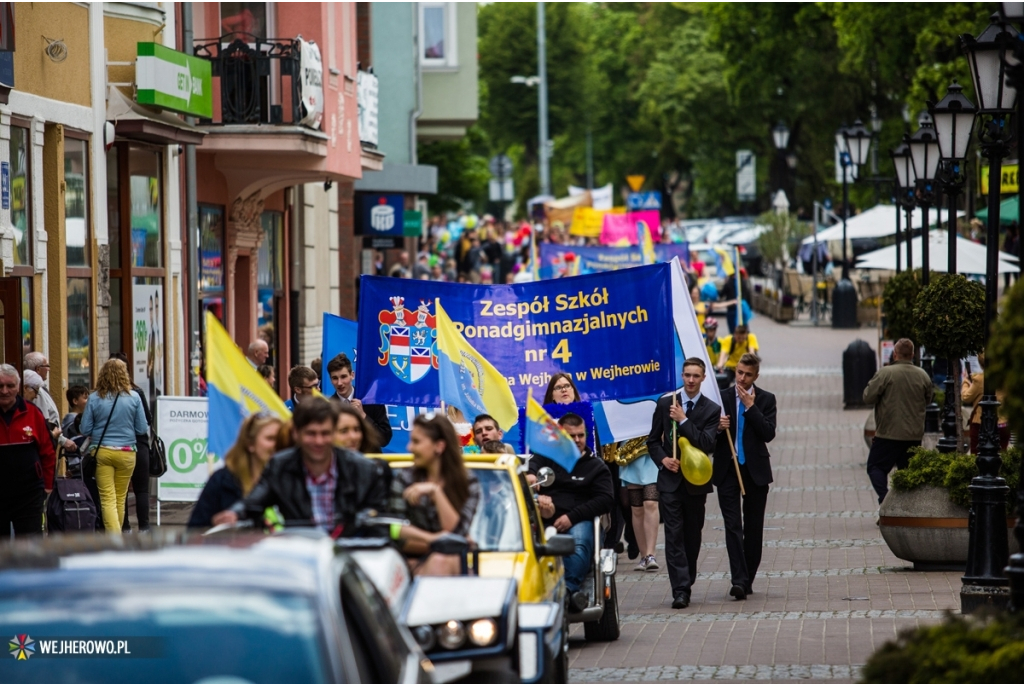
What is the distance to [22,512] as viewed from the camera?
1256 cm

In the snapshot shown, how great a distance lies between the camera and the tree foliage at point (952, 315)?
52.5 feet

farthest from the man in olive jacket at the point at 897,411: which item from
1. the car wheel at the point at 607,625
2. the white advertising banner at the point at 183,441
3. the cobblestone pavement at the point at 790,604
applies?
the white advertising banner at the point at 183,441

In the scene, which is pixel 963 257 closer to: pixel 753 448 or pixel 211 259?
pixel 211 259

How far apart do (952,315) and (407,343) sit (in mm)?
5830

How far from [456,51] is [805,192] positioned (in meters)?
39.1

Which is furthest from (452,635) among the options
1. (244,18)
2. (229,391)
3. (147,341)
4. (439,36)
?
(439,36)

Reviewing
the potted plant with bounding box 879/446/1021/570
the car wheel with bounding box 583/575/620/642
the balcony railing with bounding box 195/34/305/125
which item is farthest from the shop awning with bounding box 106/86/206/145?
the car wheel with bounding box 583/575/620/642

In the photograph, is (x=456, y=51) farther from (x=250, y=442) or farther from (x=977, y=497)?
(x=250, y=442)

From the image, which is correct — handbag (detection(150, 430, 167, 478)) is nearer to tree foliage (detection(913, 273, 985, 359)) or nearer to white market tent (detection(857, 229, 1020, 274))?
tree foliage (detection(913, 273, 985, 359))

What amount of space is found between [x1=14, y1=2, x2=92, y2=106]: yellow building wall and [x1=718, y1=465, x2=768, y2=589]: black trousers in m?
7.96

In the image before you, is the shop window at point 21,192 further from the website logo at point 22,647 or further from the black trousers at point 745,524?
the website logo at point 22,647

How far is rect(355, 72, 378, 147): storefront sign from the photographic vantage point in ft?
91.6

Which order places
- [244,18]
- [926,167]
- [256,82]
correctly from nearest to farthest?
1. [926,167]
2. [256,82]
3. [244,18]

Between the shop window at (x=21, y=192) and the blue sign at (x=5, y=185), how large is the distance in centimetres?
23
